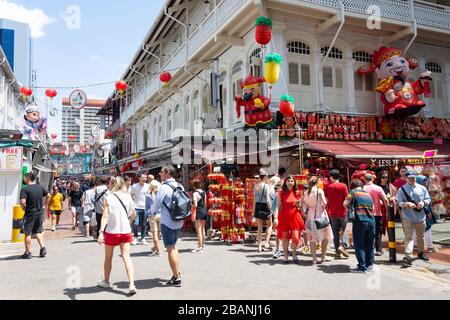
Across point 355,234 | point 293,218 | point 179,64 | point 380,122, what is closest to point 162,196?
point 293,218

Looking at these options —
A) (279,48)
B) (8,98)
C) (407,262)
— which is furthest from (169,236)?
(8,98)

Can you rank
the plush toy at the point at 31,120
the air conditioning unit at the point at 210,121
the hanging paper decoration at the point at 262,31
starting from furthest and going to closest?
the plush toy at the point at 31,120
the air conditioning unit at the point at 210,121
the hanging paper decoration at the point at 262,31

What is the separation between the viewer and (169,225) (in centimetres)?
555

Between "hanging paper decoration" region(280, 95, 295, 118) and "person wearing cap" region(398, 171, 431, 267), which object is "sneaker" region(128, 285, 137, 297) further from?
"hanging paper decoration" region(280, 95, 295, 118)

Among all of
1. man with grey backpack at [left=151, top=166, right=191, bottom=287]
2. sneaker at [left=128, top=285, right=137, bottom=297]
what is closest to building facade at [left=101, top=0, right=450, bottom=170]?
man with grey backpack at [left=151, top=166, right=191, bottom=287]

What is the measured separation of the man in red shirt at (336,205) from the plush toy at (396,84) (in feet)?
28.5

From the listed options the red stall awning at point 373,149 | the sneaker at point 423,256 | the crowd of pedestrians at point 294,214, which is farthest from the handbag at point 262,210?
the red stall awning at point 373,149

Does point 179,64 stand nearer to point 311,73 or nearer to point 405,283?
point 311,73

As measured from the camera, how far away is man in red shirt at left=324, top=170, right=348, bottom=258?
747 centimetres

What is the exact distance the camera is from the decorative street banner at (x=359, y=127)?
1377cm

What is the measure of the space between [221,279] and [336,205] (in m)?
2.95

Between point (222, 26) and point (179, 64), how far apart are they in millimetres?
5690

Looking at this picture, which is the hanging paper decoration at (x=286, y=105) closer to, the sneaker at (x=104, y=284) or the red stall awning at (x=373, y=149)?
the red stall awning at (x=373, y=149)

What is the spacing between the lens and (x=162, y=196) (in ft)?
18.8
